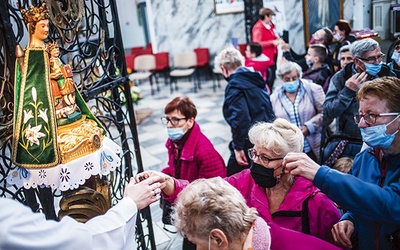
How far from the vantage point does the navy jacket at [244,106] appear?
3.65 m

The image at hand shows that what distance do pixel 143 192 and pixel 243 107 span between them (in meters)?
2.05

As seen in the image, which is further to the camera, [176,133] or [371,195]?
[176,133]

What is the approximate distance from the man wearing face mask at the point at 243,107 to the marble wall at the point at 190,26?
24.2 feet

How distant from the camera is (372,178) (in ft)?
6.31

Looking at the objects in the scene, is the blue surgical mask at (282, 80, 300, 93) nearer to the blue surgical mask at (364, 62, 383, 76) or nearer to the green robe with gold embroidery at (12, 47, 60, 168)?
the blue surgical mask at (364, 62, 383, 76)

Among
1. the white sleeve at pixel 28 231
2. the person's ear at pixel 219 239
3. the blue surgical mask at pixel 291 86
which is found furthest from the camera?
the blue surgical mask at pixel 291 86

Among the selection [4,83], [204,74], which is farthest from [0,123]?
[204,74]

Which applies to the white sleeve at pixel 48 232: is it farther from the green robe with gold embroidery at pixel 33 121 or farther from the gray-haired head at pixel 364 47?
the gray-haired head at pixel 364 47

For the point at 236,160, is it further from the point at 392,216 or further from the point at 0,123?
the point at 0,123

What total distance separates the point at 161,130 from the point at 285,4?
13.3 feet

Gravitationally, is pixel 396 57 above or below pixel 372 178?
above

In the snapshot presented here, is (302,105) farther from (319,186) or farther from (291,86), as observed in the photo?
(319,186)

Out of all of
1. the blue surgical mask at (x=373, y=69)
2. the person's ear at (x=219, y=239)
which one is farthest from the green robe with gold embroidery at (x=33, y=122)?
the blue surgical mask at (x=373, y=69)

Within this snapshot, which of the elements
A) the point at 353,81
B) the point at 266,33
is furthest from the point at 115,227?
the point at 266,33
